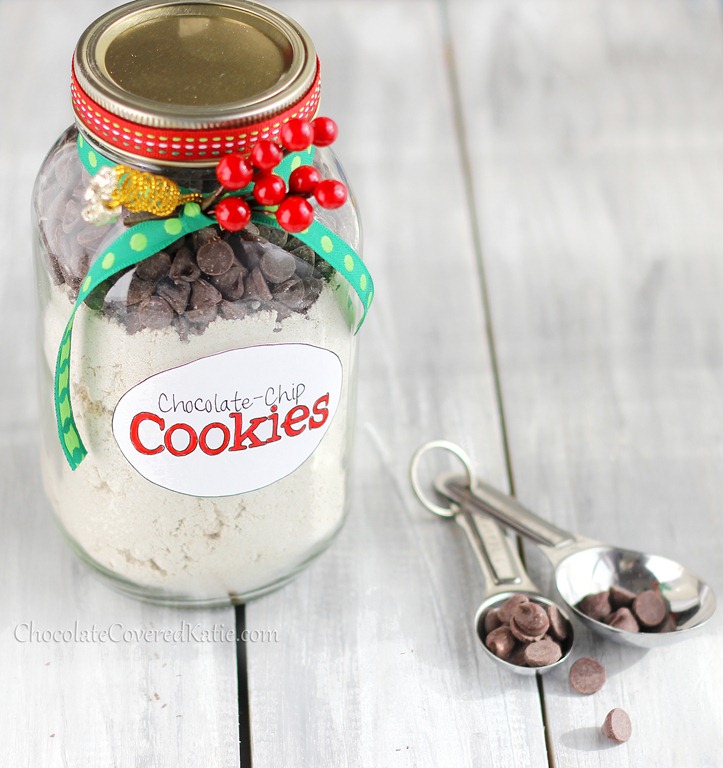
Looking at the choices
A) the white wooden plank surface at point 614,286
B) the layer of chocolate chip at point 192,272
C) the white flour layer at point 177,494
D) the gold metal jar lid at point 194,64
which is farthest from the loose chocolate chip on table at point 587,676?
the gold metal jar lid at point 194,64

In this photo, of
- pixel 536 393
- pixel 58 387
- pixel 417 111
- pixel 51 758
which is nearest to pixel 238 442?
pixel 58 387

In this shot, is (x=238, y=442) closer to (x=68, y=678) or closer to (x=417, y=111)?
(x=68, y=678)

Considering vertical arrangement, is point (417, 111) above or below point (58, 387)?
below

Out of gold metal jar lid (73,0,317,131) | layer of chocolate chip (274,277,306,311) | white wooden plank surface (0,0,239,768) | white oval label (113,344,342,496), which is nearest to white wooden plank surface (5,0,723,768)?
white wooden plank surface (0,0,239,768)

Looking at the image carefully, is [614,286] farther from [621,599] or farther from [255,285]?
[255,285]

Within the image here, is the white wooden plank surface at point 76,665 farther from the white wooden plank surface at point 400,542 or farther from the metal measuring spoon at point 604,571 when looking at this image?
the metal measuring spoon at point 604,571

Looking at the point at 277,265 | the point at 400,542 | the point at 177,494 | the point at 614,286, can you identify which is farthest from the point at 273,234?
the point at 614,286

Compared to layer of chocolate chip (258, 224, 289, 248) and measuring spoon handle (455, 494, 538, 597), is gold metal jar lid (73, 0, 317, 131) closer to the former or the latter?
layer of chocolate chip (258, 224, 289, 248)
